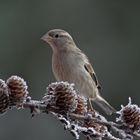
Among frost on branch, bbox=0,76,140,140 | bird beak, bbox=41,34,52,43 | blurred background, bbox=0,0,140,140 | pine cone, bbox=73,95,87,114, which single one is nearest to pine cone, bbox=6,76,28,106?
frost on branch, bbox=0,76,140,140

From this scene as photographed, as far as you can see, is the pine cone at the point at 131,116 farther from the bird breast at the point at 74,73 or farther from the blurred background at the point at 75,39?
the blurred background at the point at 75,39

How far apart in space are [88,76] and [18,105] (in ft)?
8.48

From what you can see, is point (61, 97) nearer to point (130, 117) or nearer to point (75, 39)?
point (130, 117)

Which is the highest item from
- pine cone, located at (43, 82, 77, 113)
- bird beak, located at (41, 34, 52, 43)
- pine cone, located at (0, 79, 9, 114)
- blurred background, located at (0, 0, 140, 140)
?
blurred background, located at (0, 0, 140, 140)

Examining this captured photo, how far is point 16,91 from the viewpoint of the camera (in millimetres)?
2057

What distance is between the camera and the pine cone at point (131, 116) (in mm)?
2127

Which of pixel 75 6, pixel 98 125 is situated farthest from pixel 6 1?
pixel 98 125

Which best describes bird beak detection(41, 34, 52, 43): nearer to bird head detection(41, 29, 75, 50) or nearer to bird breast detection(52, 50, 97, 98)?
bird head detection(41, 29, 75, 50)

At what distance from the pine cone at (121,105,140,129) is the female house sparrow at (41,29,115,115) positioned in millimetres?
2009

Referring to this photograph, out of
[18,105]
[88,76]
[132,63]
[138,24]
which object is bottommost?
[18,105]

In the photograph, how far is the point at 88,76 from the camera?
4.59 m

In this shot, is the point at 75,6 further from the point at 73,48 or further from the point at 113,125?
the point at 113,125

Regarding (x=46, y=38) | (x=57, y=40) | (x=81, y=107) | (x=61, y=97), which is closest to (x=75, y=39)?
(x=57, y=40)

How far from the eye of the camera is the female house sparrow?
4.25 metres
